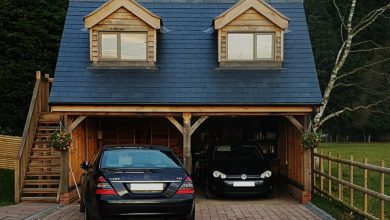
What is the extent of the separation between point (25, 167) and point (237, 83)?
20.4 feet

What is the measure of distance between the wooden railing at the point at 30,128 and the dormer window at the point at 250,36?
5.70 meters

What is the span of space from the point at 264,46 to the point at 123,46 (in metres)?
4.18

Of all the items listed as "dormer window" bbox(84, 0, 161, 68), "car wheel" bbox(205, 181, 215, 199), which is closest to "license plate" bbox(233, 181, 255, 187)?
"car wheel" bbox(205, 181, 215, 199)

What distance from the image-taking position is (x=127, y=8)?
611 inches

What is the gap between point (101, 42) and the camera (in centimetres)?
1562

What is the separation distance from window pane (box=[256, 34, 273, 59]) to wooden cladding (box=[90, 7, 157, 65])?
3.06 meters

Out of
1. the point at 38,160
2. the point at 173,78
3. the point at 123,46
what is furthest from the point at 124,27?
the point at 38,160

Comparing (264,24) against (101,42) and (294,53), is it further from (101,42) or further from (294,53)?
(101,42)

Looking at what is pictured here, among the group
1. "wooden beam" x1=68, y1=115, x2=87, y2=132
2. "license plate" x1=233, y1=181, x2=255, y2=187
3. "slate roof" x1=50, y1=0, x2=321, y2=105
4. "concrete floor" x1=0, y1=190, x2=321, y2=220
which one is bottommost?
"concrete floor" x1=0, y1=190, x2=321, y2=220

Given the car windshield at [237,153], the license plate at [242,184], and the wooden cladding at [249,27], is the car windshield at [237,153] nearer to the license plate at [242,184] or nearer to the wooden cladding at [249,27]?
the license plate at [242,184]

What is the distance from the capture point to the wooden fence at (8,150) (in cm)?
1868

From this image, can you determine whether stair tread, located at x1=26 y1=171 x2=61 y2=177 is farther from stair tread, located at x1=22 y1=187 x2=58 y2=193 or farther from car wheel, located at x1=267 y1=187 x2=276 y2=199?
car wheel, located at x1=267 y1=187 x2=276 y2=199

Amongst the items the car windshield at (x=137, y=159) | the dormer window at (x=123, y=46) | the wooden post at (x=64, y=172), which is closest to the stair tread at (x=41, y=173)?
the wooden post at (x=64, y=172)

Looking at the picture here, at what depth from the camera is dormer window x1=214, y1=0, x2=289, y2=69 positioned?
15609 millimetres
